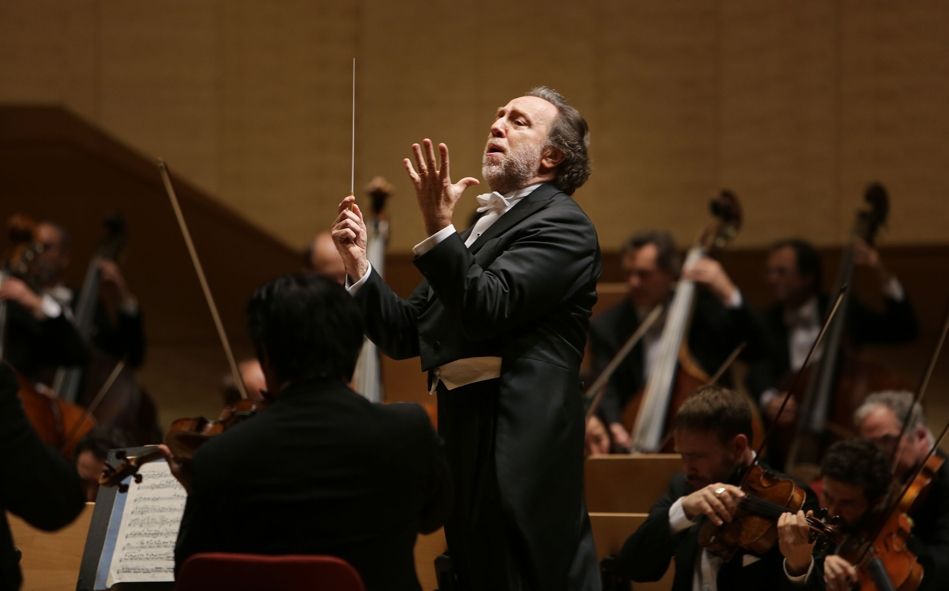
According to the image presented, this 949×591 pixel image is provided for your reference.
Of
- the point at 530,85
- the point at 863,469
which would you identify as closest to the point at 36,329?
the point at 530,85

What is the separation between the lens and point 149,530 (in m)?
2.74

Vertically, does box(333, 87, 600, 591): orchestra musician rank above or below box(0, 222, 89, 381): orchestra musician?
above

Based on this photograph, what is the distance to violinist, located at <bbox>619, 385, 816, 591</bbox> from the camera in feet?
9.32

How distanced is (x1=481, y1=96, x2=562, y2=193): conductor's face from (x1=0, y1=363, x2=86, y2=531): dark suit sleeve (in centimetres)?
103

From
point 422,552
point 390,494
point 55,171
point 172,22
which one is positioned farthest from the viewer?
point 55,171

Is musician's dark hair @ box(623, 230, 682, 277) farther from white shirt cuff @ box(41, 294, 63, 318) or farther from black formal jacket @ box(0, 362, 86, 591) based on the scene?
black formal jacket @ box(0, 362, 86, 591)

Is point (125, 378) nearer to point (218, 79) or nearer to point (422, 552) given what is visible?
point (218, 79)

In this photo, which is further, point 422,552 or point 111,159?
point 111,159

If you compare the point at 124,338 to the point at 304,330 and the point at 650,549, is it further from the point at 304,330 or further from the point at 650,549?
the point at 304,330

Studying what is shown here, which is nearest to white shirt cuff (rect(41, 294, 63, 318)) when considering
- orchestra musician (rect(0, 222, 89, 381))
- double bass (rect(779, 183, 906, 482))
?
orchestra musician (rect(0, 222, 89, 381))

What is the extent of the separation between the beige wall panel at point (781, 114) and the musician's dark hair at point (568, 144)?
314 centimetres

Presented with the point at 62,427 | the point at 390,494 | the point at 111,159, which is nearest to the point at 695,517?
the point at 390,494

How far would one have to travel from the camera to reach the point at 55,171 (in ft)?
21.7

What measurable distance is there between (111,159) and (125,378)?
4.55ft
